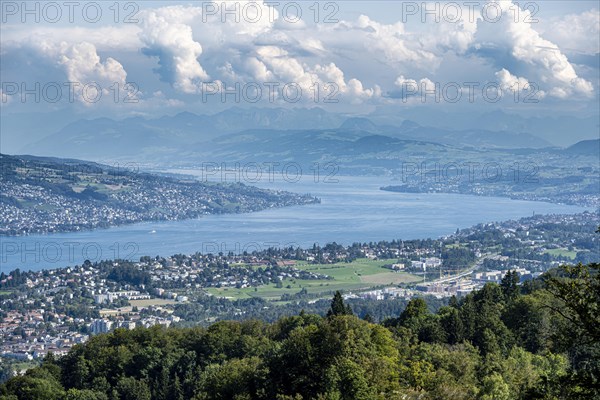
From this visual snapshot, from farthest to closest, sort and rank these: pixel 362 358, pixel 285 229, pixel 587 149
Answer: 1. pixel 587 149
2. pixel 285 229
3. pixel 362 358

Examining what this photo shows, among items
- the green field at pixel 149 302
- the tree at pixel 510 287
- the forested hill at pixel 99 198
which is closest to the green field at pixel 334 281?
the green field at pixel 149 302

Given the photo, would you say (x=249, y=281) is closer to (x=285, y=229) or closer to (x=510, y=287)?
(x=285, y=229)

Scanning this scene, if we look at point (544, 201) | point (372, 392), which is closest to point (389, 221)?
point (544, 201)

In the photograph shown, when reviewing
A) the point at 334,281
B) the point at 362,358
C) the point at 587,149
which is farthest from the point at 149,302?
the point at 587,149

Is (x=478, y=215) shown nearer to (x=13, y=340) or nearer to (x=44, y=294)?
(x=44, y=294)

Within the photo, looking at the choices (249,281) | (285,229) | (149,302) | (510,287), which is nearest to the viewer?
(510,287)

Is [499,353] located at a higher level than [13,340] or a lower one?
higher

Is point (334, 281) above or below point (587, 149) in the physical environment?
below

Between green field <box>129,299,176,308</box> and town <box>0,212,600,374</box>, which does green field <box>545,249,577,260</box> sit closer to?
town <box>0,212,600,374</box>
